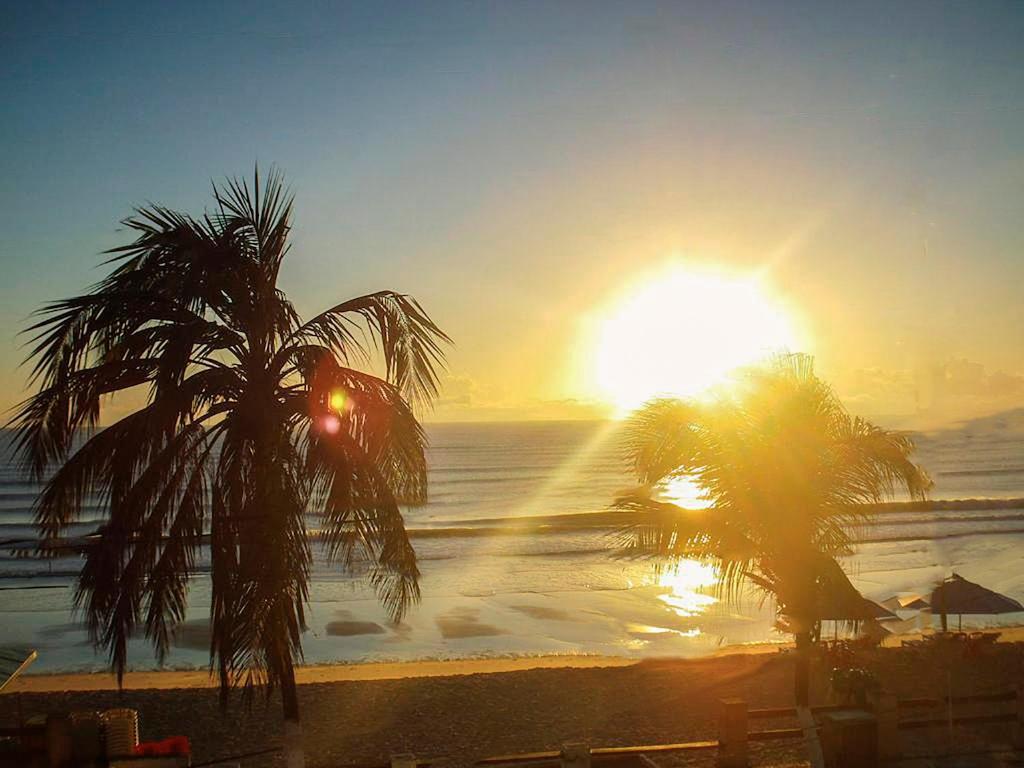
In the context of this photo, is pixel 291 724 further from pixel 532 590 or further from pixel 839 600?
pixel 532 590

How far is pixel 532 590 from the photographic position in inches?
1213

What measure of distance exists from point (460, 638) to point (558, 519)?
30.3 meters

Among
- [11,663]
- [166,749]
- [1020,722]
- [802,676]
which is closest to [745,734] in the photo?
[802,676]

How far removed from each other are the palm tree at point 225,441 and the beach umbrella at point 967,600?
11.7 m

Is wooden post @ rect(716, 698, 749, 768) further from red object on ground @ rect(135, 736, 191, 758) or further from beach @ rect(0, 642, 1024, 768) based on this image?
red object on ground @ rect(135, 736, 191, 758)

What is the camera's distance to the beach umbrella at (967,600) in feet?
49.1

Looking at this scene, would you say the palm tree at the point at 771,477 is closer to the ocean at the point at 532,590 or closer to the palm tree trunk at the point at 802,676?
the palm tree trunk at the point at 802,676

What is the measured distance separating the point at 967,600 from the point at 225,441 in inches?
530

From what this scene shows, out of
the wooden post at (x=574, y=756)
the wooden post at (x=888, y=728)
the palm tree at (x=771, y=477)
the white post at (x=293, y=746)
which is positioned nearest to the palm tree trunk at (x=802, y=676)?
the palm tree at (x=771, y=477)

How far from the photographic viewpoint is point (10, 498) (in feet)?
204

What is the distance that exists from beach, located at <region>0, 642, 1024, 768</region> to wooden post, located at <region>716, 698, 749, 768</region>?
1.61 m

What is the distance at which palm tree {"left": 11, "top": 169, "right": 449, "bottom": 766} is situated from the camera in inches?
255

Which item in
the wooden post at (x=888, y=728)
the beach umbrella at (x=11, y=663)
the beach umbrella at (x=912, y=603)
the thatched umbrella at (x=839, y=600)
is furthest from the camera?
the beach umbrella at (x=912, y=603)

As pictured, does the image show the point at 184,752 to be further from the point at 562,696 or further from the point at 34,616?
the point at 34,616
